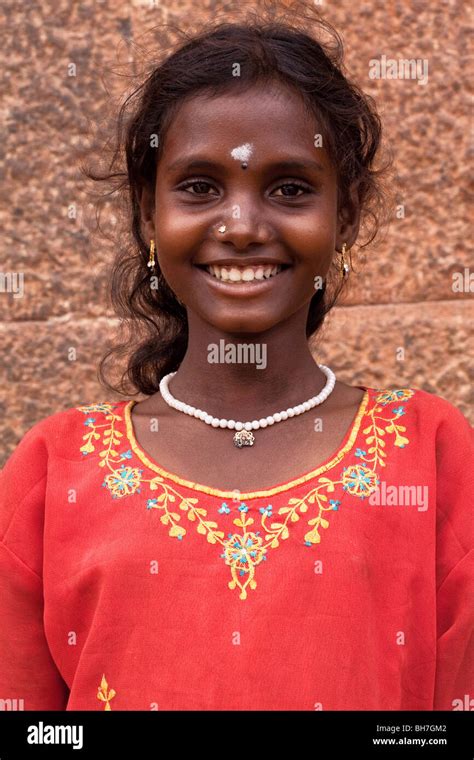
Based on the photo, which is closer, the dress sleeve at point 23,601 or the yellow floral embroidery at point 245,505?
the yellow floral embroidery at point 245,505

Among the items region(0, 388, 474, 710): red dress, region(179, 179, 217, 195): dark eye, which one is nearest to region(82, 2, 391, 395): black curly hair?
region(179, 179, 217, 195): dark eye

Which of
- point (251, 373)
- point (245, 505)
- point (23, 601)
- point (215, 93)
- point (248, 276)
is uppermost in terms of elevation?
point (215, 93)

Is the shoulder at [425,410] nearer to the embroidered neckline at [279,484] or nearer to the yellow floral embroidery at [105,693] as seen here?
the embroidered neckline at [279,484]

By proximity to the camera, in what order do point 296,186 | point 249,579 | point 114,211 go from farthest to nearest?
point 114,211, point 296,186, point 249,579

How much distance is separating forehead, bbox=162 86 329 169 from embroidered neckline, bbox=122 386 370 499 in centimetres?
39

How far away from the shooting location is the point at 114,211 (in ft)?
7.72

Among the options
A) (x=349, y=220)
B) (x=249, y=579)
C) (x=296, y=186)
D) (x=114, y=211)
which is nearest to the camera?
(x=249, y=579)

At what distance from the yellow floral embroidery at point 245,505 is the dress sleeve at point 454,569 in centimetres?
7

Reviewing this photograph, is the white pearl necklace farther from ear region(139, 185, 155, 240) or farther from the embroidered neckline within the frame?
ear region(139, 185, 155, 240)

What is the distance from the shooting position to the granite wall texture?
2346 millimetres

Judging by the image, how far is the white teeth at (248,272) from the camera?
1.63 meters

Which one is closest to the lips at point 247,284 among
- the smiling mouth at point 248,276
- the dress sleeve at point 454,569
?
the smiling mouth at point 248,276

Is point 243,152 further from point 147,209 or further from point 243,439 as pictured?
point 243,439

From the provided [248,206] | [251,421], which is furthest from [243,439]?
[248,206]
